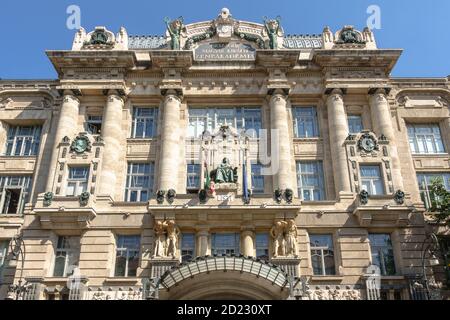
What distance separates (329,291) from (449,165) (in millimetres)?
12986

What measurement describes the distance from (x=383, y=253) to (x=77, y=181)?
60.7ft

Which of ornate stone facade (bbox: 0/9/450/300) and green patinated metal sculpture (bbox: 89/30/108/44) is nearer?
ornate stone facade (bbox: 0/9/450/300)

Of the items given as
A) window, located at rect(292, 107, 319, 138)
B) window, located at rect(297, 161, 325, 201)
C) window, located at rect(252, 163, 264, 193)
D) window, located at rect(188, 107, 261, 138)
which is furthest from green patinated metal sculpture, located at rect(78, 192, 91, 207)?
window, located at rect(292, 107, 319, 138)

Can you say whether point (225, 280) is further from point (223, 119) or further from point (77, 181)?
point (223, 119)

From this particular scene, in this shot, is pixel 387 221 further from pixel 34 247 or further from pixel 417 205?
pixel 34 247

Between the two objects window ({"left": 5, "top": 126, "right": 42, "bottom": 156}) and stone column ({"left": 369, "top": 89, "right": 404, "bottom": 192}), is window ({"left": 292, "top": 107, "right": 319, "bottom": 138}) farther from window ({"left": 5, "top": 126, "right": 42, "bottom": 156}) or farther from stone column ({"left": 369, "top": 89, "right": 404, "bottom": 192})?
window ({"left": 5, "top": 126, "right": 42, "bottom": 156})

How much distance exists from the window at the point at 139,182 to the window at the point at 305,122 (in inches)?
394

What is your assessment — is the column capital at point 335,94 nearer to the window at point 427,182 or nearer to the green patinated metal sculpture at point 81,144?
the window at point 427,182

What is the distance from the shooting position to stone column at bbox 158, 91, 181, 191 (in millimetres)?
27634

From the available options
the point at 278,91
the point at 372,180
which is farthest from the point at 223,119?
the point at 372,180

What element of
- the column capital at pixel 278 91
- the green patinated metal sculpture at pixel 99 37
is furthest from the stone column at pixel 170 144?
the green patinated metal sculpture at pixel 99 37

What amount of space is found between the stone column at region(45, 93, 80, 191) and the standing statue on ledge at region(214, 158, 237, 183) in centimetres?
999

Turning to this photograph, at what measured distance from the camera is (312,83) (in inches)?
1244

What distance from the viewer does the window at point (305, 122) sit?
100 feet
